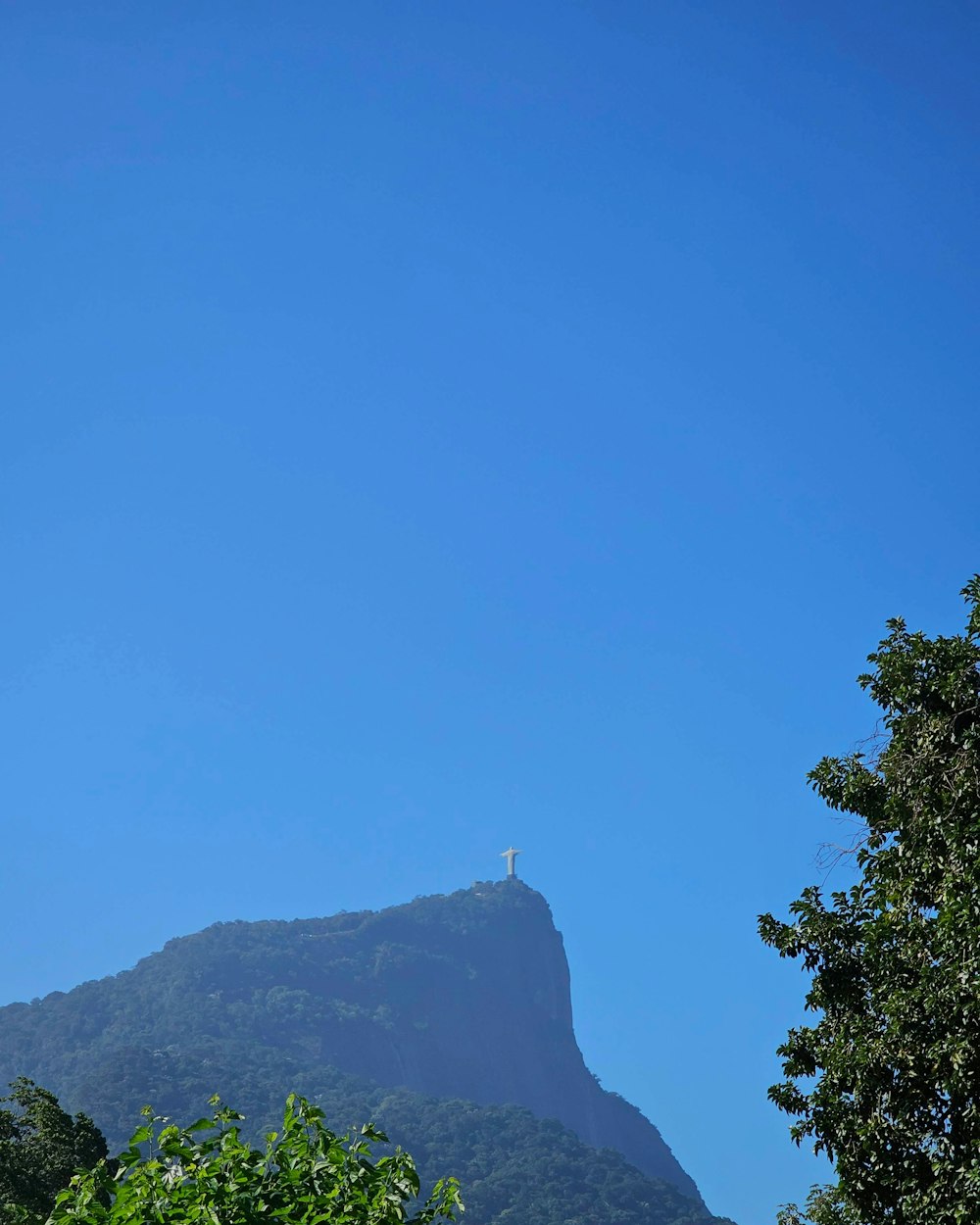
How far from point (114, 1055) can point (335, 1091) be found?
39.7 meters

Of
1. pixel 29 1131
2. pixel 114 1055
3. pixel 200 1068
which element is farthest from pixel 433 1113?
pixel 29 1131

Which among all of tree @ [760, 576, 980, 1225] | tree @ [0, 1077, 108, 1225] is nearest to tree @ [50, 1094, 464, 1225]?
tree @ [760, 576, 980, 1225]

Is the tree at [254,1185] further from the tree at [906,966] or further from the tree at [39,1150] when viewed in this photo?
the tree at [39,1150]

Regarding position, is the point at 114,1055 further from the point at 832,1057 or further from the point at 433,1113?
the point at 832,1057

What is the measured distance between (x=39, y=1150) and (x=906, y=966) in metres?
19.1

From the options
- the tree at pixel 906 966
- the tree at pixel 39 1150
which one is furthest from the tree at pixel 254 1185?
the tree at pixel 39 1150

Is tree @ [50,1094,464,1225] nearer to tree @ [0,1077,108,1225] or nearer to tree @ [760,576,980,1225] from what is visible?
tree @ [760,576,980,1225]

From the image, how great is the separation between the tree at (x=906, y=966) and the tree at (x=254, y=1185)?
6.00 m

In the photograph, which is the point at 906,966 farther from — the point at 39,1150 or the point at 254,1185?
the point at 39,1150

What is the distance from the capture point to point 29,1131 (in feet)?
92.7

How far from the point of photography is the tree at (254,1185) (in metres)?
8.43

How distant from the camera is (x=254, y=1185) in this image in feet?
29.2

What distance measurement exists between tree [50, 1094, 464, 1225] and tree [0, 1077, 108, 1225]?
15891 millimetres

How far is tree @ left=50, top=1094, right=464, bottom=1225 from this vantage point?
8.43 m
